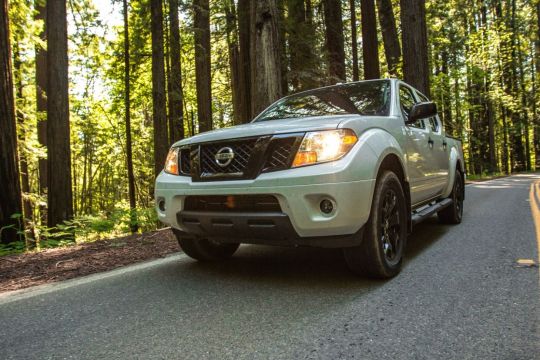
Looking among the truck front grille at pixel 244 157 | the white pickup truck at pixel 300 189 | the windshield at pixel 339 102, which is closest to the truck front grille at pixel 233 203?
the white pickup truck at pixel 300 189

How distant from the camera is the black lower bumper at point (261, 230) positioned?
2912mm

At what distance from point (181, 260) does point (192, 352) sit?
7.06ft

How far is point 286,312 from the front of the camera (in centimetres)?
258

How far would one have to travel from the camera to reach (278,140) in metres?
3.03

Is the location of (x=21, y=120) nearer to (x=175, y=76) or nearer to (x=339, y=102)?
(x=175, y=76)

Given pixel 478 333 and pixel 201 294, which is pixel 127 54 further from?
pixel 478 333

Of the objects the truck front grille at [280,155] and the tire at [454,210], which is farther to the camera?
the tire at [454,210]

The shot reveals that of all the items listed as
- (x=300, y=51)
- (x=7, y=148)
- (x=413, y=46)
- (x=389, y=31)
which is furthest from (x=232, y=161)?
(x=389, y=31)

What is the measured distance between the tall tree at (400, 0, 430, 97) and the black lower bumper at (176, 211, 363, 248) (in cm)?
977

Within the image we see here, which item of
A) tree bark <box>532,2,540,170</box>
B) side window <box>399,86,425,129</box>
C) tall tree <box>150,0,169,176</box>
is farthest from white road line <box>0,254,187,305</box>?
tree bark <box>532,2,540,170</box>

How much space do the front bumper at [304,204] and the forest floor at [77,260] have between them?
1.75 meters

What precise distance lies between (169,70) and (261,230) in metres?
12.1

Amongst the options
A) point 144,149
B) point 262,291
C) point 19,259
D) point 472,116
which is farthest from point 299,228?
point 472,116

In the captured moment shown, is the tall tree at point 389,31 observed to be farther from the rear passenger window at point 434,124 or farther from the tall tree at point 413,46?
the rear passenger window at point 434,124
